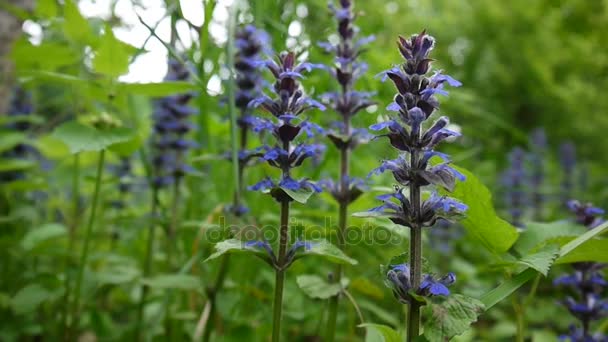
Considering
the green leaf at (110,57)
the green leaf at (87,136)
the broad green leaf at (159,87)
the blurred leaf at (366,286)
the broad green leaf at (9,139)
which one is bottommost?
the blurred leaf at (366,286)

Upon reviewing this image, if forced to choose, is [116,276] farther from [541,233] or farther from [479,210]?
[541,233]

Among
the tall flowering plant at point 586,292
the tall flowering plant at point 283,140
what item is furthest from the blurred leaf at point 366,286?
the tall flowering plant at point 586,292

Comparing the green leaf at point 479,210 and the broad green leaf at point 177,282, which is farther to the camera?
the broad green leaf at point 177,282

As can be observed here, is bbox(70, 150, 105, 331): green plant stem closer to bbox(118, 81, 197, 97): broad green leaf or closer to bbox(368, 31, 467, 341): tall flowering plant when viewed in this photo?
bbox(118, 81, 197, 97): broad green leaf

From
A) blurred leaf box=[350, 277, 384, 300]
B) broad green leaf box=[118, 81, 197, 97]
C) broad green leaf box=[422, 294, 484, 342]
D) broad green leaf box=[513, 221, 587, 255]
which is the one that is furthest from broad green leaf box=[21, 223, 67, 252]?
broad green leaf box=[513, 221, 587, 255]

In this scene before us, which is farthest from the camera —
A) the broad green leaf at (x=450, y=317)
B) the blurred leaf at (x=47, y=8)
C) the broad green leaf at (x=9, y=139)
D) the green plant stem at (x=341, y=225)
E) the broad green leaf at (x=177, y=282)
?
the broad green leaf at (x=9, y=139)

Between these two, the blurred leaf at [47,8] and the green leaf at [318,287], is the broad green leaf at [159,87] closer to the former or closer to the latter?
the blurred leaf at [47,8]
